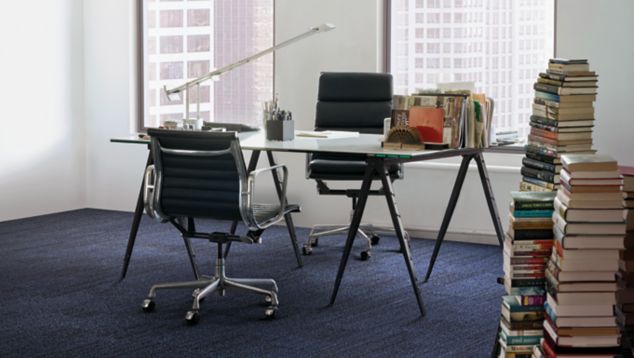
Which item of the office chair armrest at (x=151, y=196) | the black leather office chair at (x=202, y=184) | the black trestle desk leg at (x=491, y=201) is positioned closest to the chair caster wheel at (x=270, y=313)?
the black leather office chair at (x=202, y=184)

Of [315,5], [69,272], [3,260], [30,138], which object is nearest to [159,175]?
[69,272]

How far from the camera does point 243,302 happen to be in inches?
218

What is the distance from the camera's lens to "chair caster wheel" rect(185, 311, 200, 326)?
5105mm

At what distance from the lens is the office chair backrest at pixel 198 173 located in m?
5.02

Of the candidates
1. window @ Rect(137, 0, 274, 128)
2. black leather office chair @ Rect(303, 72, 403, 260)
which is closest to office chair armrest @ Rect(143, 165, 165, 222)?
black leather office chair @ Rect(303, 72, 403, 260)

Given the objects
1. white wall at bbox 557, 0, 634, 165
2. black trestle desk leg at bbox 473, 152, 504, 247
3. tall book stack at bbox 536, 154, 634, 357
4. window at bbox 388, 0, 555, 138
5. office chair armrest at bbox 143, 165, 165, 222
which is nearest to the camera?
tall book stack at bbox 536, 154, 634, 357

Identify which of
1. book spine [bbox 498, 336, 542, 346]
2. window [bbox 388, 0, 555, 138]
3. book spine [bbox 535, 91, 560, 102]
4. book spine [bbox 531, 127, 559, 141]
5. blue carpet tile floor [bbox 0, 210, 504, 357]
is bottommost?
blue carpet tile floor [bbox 0, 210, 504, 357]

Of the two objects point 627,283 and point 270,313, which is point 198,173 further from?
point 627,283

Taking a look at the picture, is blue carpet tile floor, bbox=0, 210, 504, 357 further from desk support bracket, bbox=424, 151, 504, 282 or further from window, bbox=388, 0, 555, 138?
window, bbox=388, 0, 555, 138

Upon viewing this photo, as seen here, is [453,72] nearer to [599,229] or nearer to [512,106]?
[512,106]

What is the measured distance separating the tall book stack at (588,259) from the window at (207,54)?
490 centimetres

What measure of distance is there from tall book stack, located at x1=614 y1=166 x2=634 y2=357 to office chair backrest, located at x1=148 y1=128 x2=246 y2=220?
1.97 metres

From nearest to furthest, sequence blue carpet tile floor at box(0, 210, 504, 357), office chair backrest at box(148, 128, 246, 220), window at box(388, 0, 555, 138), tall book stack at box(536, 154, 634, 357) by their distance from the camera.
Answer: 1. tall book stack at box(536, 154, 634, 357)
2. blue carpet tile floor at box(0, 210, 504, 357)
3. office chair backrest at box(148, 128, 246, 220)
4. window at box(388, 0, 555, 138)

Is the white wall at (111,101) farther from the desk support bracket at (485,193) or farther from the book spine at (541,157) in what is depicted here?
the book spine at (541,157)
